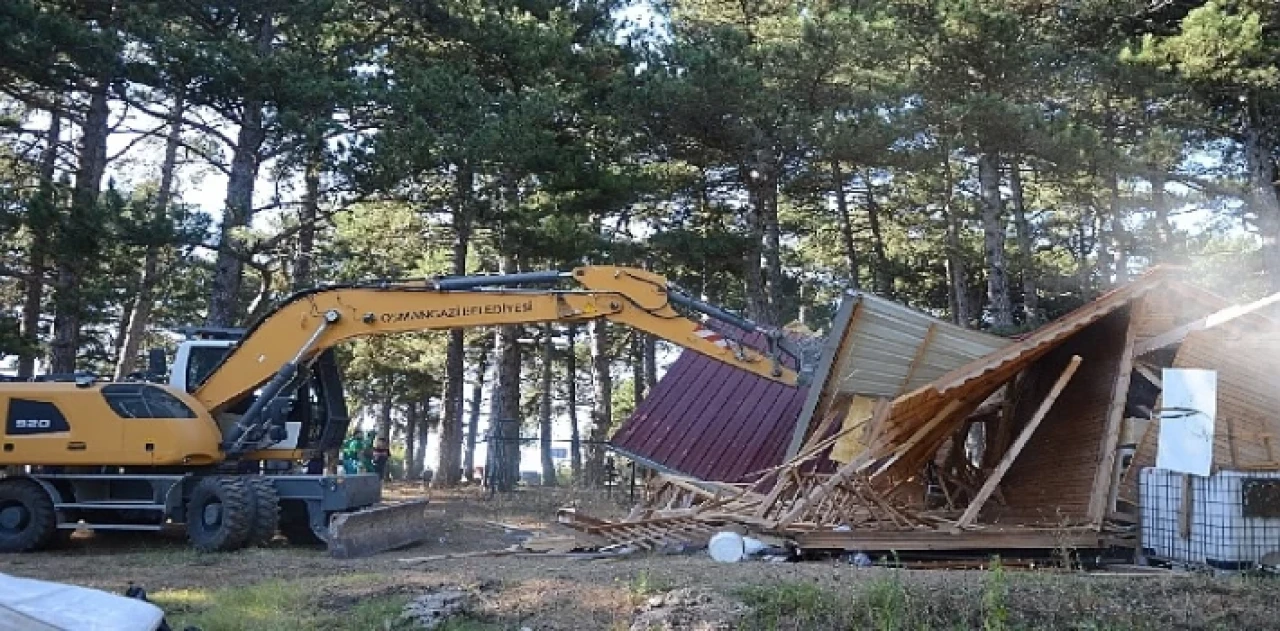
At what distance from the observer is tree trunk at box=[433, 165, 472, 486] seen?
24880 mm

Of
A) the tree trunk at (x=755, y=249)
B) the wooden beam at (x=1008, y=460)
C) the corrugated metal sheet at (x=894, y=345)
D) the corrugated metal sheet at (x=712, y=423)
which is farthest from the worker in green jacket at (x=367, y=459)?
the wooden beam at (x=1008, y=460)

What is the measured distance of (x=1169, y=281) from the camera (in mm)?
11547

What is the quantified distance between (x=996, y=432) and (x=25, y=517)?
Answer: 12335 mm

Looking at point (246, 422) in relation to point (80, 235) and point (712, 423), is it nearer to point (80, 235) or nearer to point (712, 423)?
point (80, 235)

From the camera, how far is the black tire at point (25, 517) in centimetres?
1380

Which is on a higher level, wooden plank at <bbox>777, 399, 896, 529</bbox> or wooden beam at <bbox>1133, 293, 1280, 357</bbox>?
wooden beam at <bbox>1133, 293, 1280, 357</bbox>

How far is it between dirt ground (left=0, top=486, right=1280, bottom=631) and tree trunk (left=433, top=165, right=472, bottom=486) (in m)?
14.0

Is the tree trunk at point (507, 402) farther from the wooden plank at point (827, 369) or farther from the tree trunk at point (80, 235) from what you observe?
the wooden plank at point (827, 369)

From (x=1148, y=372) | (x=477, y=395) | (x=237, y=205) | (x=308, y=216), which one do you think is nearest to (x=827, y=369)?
(x=1148, y=372)

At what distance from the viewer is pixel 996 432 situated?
13.2 m

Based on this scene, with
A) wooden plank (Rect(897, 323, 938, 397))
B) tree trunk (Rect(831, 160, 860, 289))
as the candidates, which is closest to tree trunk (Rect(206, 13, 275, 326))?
wooden plank (Rect(897, 323, 938, 397))

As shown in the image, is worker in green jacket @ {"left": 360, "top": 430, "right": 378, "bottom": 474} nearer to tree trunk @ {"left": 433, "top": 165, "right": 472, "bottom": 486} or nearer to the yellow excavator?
tree trunk @ {"left": 433, "top": 165, "right": 472, "bottom": 486}

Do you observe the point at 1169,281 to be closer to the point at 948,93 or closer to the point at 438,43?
the point at 948,93

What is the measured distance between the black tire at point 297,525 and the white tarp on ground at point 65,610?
9.72m
